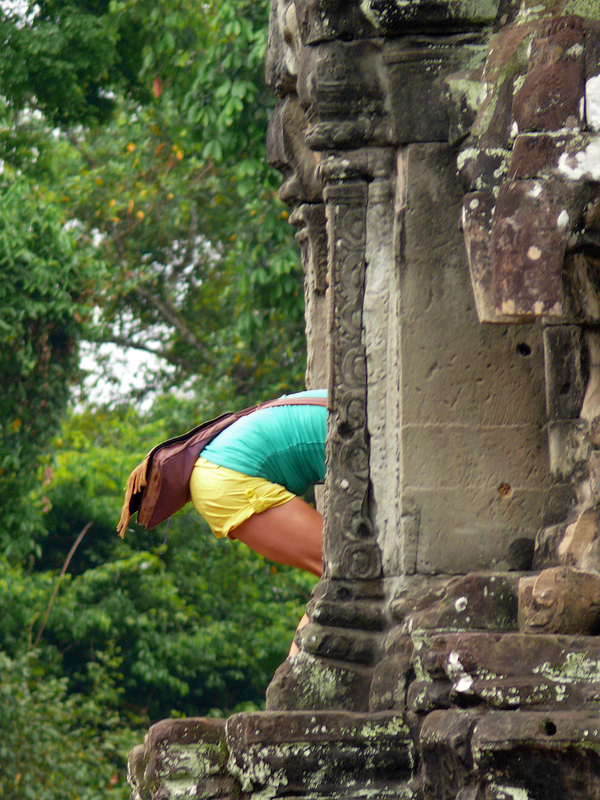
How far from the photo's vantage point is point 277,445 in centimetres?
402

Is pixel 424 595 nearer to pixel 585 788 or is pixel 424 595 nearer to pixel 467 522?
pixel 467 522

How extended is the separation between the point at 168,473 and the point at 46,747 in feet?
17.7

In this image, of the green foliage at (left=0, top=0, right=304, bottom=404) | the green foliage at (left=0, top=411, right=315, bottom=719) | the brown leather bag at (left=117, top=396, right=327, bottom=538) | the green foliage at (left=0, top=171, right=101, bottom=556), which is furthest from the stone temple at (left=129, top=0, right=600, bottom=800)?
the green foliage at (left=0, top=411, right=315, bottom=719)

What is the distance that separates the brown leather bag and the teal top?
0.03 meters

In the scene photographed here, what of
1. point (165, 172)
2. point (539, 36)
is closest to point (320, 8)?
point (539, 36)

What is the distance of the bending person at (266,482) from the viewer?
395 centimetres

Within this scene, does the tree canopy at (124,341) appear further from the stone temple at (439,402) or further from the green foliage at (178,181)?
the stone temple at (439,402)

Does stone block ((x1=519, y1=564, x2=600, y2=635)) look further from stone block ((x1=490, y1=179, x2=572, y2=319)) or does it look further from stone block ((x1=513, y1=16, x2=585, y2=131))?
stone block ((x1=513, y1=16, x2=585, y2=131))

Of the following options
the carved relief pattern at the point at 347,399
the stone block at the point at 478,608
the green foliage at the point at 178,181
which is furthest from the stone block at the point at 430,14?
the green foliage at the point at 178,181

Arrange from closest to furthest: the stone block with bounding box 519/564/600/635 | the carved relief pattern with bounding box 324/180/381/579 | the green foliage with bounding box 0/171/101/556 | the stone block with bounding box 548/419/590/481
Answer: the stone block with bounding box 519/564/600/635
the stone block with bounding box 548/419/590/481
the carved relief pattern with bounding box 324/180/381/579
the green foliage with bounding box 0/171/101/556

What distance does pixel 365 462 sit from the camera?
379cm

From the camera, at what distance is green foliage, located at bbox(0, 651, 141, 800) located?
851 centimetres

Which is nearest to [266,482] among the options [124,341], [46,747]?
[46,747]

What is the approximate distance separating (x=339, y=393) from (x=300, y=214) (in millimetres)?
1066
